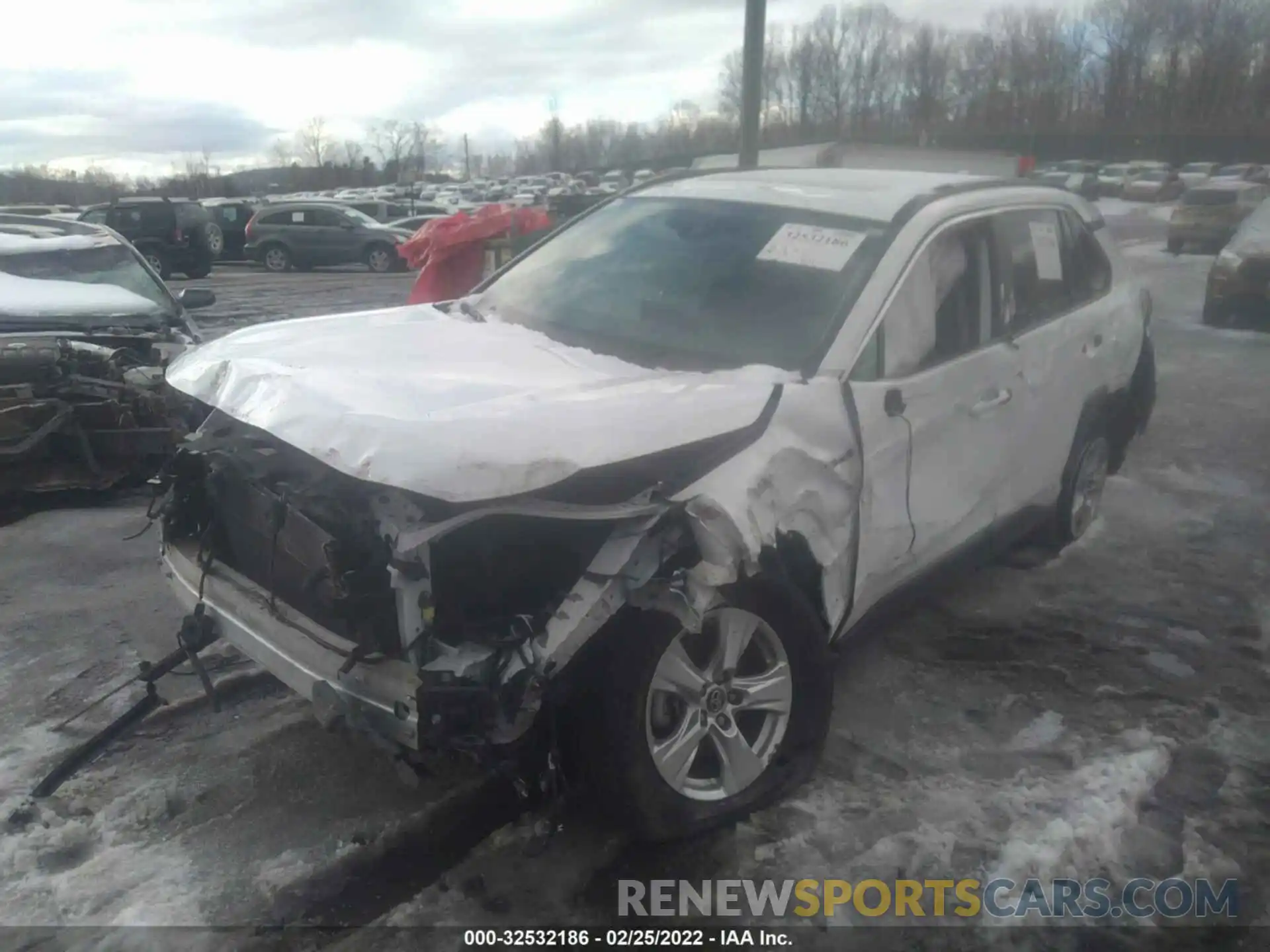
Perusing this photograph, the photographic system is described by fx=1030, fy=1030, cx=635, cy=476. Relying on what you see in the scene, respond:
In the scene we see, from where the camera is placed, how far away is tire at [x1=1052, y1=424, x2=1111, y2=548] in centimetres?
472

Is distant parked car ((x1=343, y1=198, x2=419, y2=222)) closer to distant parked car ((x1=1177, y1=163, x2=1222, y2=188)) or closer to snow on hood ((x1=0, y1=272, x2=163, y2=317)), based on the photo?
snow on hood ((x1=0, y1=272, x2=163, y2=317))

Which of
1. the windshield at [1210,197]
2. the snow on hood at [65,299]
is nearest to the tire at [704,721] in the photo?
the snow on hood at [65,299]

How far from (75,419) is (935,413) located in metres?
4.43

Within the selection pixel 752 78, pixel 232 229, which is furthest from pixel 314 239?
pixel 752 78

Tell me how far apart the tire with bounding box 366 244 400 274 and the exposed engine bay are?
1725 cm

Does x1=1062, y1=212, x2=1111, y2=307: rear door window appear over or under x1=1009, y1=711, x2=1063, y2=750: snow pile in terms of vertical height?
over

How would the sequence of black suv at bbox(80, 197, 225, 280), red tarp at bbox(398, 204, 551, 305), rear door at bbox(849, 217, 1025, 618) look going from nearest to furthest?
rear door at bbox(849, 217, 1025, 618)
red tarp at bbox(398, 204, 551, 305)
black suv at bbox(80, 197, 225, 280)

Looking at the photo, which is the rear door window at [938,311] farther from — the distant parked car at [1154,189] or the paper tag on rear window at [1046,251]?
the distant parked car at [1154,189]

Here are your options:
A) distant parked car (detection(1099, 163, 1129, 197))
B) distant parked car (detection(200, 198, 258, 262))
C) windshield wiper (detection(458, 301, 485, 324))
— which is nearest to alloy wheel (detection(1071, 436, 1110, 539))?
windshield wiper (detection(458, 301, 485, 324))

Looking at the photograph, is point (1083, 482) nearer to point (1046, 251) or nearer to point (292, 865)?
point (1046, 251)

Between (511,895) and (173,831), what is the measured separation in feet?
3.39

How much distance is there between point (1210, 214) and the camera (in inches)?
819

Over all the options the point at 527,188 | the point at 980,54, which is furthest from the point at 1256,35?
the point at 527,188

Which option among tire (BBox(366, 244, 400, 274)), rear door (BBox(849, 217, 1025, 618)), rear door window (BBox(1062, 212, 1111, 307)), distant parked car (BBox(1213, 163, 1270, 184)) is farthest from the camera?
distant parked car (BBox(1213, 163, 1270, 184))
